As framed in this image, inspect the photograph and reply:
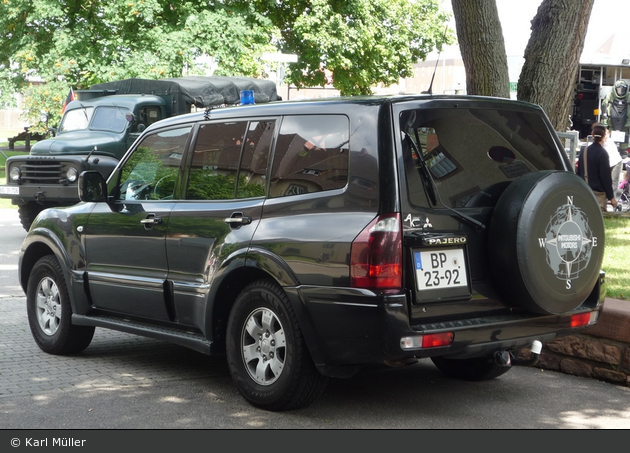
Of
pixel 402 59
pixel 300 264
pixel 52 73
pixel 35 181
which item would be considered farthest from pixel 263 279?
pixel 402 59

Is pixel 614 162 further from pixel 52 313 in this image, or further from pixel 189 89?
pixel 52 313

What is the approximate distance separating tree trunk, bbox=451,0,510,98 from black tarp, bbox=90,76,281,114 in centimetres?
778

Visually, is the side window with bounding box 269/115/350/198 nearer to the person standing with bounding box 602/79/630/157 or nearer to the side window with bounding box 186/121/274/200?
the side window with bounding box 186/121/274/200

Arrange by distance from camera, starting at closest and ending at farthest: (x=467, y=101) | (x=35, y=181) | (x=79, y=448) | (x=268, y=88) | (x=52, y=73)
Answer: (x=79, y=448) < (x=467, y=101) < (x=35, y=181) < (x=268, y=88) < (x=52, y=73)

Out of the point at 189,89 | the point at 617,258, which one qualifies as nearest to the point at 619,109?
the point at 189,89

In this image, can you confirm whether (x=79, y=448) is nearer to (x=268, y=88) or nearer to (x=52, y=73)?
(x=268, y=88)

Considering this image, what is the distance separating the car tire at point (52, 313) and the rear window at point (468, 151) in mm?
3273

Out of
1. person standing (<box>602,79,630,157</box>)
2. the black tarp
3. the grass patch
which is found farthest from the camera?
person standing (<box>602,79,630,157</box>)

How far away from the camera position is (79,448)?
4.68 metres

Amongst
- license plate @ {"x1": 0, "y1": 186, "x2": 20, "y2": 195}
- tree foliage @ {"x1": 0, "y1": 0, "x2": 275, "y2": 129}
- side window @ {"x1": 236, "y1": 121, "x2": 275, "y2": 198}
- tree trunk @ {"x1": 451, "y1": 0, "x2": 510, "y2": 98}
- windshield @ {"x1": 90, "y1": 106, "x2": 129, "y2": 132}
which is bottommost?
license plate @ {"x1": 0, "y1": 186, "x2": 20, "y2": 195}

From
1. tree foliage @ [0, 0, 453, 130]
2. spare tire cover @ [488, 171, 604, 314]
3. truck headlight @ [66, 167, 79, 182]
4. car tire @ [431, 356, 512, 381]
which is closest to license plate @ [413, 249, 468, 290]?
spare tire cover @ [488, 171, 604, 314]

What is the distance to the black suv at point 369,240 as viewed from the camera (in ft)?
15.4

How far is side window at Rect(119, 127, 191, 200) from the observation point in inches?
243

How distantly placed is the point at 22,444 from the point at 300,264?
5.66ft
